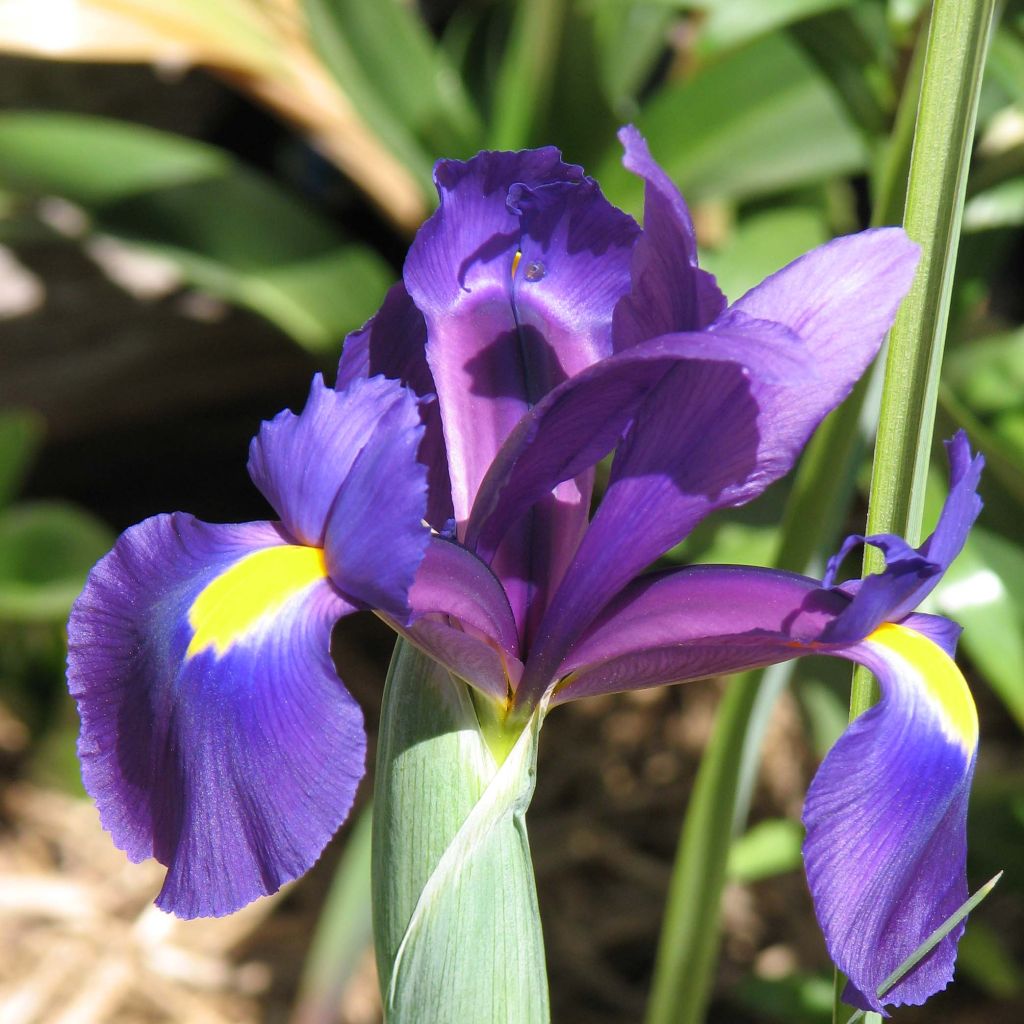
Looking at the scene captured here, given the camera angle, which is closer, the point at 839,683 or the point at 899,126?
the point at 899,126

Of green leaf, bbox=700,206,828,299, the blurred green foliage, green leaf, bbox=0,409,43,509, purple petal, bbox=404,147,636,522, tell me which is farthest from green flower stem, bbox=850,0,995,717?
green leaf, bbox=0,409,43,509

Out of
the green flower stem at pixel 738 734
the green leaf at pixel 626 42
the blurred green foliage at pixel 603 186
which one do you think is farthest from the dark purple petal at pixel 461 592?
the green leaf at pixel 626 42

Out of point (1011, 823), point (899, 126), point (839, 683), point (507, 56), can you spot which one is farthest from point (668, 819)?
point (899, 126)

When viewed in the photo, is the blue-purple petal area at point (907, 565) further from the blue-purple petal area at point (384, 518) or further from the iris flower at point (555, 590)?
the blue-purple petal area at point (384, 518)

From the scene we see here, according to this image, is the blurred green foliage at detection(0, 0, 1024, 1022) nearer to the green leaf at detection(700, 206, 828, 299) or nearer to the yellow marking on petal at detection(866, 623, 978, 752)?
the green leaf at detection(700, 206, 828, 299)

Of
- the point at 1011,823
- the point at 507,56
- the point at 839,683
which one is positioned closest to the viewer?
the point at 1011,823

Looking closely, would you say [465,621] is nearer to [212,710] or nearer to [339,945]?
[212,710]

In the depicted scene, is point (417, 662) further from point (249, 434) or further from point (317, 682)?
point (249, 434)
